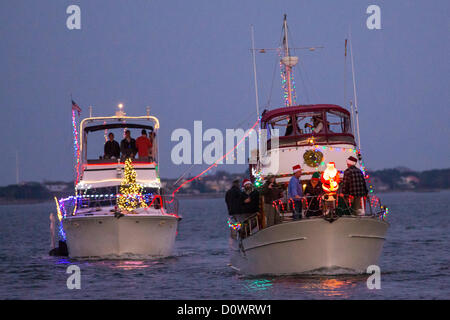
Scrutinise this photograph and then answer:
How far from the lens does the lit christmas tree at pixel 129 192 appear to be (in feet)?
95.1

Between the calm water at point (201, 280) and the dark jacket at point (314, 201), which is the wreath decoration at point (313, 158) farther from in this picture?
the calm water at point (201, 280)

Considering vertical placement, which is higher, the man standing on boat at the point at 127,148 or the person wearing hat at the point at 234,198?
the man standing on boat at the point at 127,148

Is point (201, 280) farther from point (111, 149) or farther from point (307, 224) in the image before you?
point (111, 149)

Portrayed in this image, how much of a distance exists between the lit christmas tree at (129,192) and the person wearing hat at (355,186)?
10.6m

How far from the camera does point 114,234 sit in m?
27.8

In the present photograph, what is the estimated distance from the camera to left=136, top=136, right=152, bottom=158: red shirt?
1272 inches

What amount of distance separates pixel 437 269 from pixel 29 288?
12519 millimetres

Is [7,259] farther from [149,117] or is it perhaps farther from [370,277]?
[370,277]

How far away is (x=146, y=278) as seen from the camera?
23266 mm

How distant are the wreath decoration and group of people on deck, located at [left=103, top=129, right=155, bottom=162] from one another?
10784 millimetres

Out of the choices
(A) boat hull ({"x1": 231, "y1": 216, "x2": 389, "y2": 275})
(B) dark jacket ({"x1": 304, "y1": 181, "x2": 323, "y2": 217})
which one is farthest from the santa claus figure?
(B) dark jacket ({"x1": 304, "y1": 181, "x2": 323, "y2": 217})

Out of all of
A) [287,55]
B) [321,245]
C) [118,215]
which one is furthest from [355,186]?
[287,55]

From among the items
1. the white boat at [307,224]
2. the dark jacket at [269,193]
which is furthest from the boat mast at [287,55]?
the dark jacket at [269,193]
